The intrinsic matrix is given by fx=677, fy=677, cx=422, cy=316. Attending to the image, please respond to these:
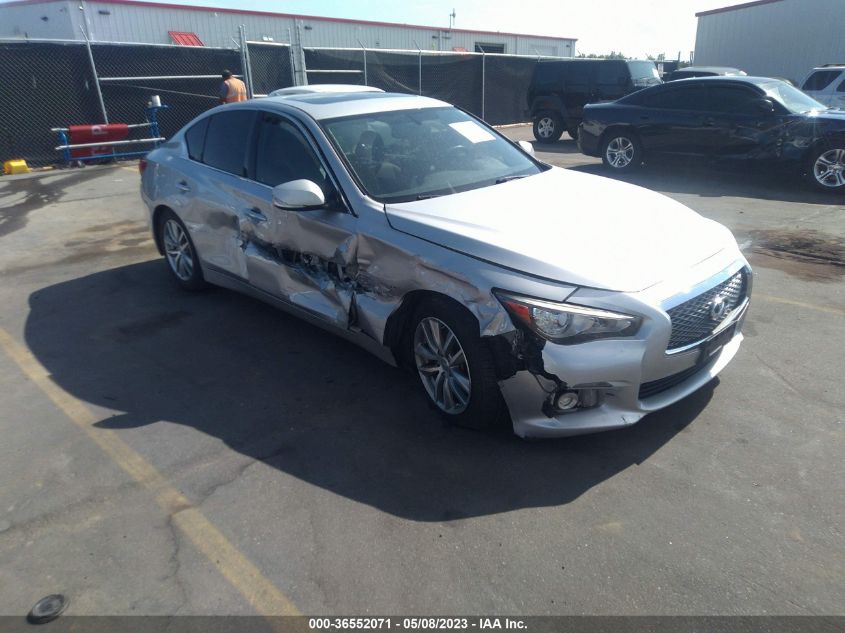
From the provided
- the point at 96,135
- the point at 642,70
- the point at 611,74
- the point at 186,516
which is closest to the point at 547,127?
the point at 611,74

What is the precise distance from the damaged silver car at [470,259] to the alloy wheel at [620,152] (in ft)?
23.2

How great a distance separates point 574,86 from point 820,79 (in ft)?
20.9

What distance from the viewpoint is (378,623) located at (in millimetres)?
2521

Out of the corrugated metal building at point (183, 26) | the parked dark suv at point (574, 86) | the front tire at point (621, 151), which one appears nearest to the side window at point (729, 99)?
the front tire at point (621, 151)

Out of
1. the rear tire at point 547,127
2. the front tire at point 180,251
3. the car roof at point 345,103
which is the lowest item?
the rear tire at point 547,127

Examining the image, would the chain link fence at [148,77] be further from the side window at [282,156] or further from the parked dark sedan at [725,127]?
the side window at [282,156]

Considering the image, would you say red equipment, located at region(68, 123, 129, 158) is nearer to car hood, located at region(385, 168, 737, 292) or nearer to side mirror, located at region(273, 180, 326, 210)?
side mirror, located at region(273, 180, 326, 210)

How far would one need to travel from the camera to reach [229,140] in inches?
208

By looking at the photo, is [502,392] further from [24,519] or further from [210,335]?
[210,335]

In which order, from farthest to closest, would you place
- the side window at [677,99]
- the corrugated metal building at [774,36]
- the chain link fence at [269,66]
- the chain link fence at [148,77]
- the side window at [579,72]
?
1. the corrugated metal building at [774,36]
2. the side window at [579,72]
3. the chain link fence at [269,66]
4. the chain link fence at [148,77]
5. the side window at [677,99]

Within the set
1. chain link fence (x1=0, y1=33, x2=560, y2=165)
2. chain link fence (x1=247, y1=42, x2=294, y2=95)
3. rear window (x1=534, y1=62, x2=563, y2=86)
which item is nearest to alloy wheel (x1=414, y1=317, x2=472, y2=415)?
chain link fence (x1=0, y1=33, x2=560, y2=165)

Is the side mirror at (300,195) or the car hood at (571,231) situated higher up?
the side mirror at (300,195)

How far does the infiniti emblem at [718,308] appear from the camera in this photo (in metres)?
3.50

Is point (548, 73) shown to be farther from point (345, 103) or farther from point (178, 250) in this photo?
point (345, 103)
